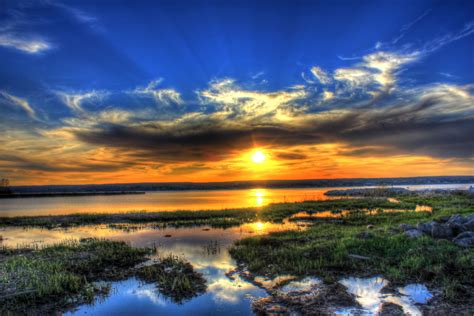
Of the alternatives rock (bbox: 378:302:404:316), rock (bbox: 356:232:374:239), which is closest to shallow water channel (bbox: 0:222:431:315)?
rock (bbox: 378:302:404:316)

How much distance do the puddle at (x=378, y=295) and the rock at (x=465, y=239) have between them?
7.21 m

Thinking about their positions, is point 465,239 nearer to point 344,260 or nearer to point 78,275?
point 344,260

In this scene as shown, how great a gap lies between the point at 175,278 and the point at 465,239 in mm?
17851

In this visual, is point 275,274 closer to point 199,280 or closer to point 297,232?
point 199,280

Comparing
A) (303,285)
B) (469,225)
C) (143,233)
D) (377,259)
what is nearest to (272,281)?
(303,285)

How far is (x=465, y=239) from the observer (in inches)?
726

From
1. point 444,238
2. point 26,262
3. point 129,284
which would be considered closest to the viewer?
point 129,284

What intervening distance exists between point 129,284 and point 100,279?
6.57 ft

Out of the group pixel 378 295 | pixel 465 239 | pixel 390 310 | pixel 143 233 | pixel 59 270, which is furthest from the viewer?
pixel 143 233

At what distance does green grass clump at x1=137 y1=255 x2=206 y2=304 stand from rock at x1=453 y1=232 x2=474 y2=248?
15.9 meters

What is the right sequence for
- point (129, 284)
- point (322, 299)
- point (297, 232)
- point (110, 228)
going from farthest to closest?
point (110, 228), point (297, 232), point (129, 284), point (322, 299)

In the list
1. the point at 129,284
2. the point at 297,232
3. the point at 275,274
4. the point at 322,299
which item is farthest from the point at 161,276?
the point at 297,232

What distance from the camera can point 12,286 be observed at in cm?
1342

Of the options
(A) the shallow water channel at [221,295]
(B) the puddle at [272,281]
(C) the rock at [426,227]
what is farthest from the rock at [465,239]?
(B) the puddle at [272,281]
